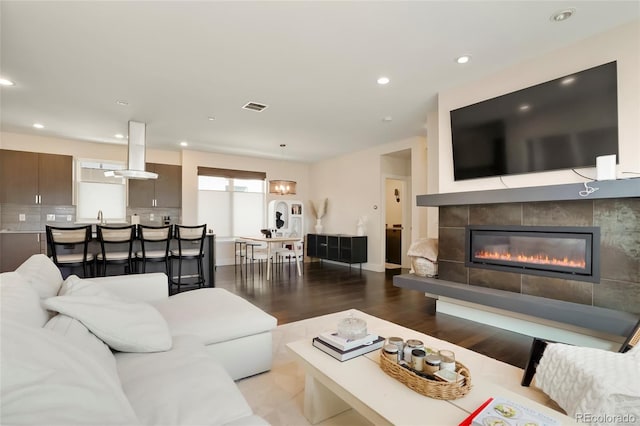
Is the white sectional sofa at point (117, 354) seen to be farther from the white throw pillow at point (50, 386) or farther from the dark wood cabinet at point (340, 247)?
A: the dark wood cabinet at point (340, 247)

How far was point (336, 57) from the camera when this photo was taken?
9.68ft

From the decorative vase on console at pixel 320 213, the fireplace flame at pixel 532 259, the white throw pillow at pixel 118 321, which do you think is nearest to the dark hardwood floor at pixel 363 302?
the fireplace flame at pixel 532 259

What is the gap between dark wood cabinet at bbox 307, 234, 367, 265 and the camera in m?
6.67

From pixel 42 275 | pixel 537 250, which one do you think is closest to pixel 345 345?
pixel 42 275

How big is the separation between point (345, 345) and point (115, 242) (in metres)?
3.94

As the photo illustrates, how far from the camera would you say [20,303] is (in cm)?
115

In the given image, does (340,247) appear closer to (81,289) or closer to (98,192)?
(98,192)

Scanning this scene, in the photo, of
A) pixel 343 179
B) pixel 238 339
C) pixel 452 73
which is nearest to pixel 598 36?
pixel 452 73

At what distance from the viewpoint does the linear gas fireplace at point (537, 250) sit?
2.67m

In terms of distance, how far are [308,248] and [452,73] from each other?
18.6 ft

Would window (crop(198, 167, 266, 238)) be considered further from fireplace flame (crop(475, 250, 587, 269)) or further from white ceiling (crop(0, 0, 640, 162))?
fireplace flame (crop(475, 250, 587, 269))

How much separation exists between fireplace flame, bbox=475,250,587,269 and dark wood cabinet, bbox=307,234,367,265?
341 cm

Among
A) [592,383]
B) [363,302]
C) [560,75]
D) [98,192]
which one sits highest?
[560,75]

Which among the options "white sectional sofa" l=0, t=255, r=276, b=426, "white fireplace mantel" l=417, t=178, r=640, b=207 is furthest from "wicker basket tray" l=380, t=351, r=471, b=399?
"white fireplace mantel" l=417, t=178, r=640, b=207
